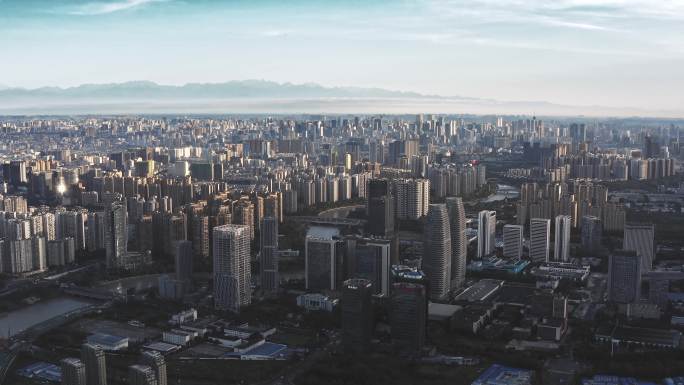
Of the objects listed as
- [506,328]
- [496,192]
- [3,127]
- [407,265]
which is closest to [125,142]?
[3,127]

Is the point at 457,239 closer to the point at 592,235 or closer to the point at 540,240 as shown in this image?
the point at 540,240

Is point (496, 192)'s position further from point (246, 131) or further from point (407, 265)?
point (246, 131)

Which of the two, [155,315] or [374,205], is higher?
[374,205]

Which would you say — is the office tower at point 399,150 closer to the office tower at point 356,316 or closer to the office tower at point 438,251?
the office tower at point 438,251

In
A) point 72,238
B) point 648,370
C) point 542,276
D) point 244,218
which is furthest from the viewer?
point 244,218

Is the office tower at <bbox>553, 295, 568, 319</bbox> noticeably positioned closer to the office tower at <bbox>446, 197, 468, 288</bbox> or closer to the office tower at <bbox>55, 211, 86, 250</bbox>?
the office tower at <bbox>446, 197, 468, 288</bbox>
